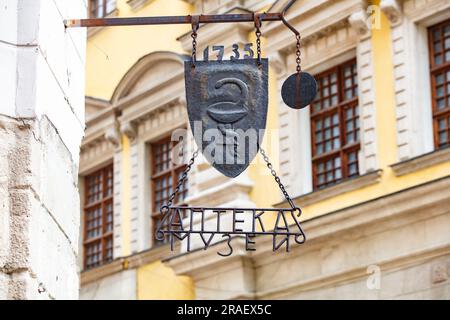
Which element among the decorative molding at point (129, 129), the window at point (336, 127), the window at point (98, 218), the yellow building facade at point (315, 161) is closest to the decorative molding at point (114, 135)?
the yellow building facade at point (315, 161)

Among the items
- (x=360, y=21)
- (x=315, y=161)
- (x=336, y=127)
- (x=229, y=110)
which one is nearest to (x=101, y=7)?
(x=315, y=161)

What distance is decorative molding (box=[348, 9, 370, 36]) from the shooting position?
63.2 feet

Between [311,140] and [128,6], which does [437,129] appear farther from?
[128,6]

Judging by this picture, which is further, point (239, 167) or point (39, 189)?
point (239, 167)

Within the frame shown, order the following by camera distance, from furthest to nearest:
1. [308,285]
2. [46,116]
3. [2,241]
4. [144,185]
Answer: [144,185], [308,285], [46,116], [2,241]

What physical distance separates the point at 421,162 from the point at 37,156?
37.2ft

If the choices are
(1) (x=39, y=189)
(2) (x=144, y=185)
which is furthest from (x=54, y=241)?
(2) (x=144, y=185)

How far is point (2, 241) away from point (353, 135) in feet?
43.1

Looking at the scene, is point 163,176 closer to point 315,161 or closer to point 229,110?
point 315,161

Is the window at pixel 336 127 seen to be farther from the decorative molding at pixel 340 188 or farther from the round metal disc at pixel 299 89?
the round metal disc at pixel 299 89

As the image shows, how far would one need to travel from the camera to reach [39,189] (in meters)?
7.14

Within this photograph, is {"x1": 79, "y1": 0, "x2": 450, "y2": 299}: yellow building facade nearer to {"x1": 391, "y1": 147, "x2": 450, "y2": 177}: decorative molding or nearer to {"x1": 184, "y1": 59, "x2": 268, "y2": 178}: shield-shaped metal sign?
{"x1": 391, "y1": 147, "x2": 450, "y2": 177}: decorative molding

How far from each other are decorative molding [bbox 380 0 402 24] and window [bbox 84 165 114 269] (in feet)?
24.5

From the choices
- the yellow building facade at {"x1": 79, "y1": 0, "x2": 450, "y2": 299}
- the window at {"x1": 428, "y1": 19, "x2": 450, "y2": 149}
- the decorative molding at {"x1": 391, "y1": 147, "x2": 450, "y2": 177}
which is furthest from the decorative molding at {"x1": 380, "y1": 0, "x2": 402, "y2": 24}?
the decorative molding at {"x1": 391, "y1": 147, "x2": 450, "y2": 177}
